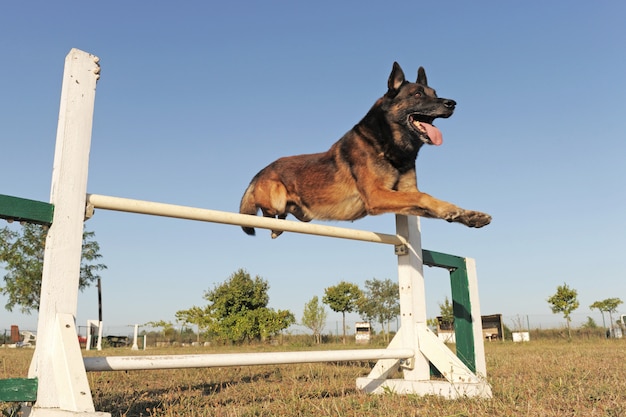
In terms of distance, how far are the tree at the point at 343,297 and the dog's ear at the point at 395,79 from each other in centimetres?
3320

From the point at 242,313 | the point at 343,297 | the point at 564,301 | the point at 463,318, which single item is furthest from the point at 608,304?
the point at 463,318

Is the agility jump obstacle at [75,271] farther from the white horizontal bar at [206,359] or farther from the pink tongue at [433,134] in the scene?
the pink tongue at [433,134]

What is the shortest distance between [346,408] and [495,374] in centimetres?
287

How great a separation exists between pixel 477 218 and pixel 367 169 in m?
1.02

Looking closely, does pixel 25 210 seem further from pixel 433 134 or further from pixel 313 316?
pixel 313 316

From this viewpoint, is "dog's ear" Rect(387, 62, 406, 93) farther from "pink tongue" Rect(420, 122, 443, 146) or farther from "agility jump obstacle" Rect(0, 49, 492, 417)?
"agility jump obstacle" Rect(0, 49, 492, 417)

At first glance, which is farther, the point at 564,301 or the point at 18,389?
the point at 564,301

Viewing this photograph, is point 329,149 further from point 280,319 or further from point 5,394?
point 280,319

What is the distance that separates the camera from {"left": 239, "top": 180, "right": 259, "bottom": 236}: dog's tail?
14.6ft

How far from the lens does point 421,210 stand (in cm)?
346

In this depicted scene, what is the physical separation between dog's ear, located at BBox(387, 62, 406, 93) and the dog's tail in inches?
60.2

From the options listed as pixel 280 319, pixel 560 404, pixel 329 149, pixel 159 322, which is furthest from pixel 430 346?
pixel 159 322

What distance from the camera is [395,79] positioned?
4.13 metres

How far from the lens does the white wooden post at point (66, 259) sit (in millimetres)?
2164
